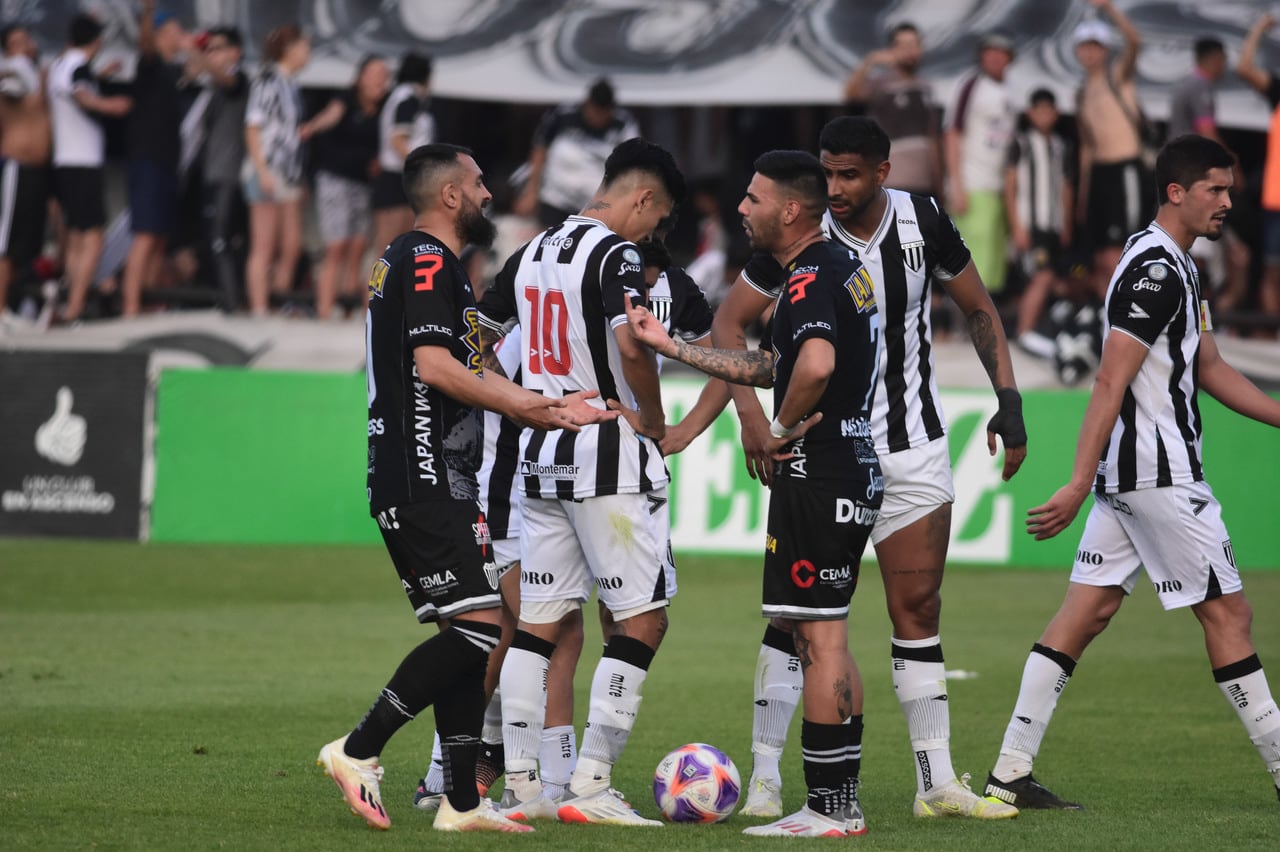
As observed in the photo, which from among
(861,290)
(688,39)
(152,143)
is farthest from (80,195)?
(861,290)

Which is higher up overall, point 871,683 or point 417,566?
point 417,566

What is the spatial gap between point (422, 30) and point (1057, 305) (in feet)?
21.8

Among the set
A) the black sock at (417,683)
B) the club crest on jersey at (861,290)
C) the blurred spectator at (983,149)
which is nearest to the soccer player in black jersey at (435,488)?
the black sock at (417,683)

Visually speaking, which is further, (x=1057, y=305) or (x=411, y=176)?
(x=1057, y=305)

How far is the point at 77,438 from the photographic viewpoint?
16141mm

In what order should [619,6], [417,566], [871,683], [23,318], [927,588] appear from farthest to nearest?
[23,318] → [619,6] → [871,683] → [927,588] → [417,566]

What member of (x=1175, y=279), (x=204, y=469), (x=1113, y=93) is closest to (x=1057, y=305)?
(x=1113, y=93)

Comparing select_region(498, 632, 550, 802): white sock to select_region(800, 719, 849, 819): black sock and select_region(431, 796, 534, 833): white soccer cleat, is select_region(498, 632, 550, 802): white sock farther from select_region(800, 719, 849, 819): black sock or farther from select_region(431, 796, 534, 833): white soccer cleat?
select_region(800, 719, 849, 819): black sock

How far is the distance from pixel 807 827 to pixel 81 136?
1293 cm

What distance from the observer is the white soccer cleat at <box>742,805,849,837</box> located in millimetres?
6184

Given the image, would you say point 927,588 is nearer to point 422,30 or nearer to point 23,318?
point 422,30

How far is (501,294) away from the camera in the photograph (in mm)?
6949

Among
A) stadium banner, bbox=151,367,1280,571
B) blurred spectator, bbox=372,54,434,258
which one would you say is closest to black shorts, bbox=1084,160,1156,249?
stadium banner, bbox=151,367,1280,571

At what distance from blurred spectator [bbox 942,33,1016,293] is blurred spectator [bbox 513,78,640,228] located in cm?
297
